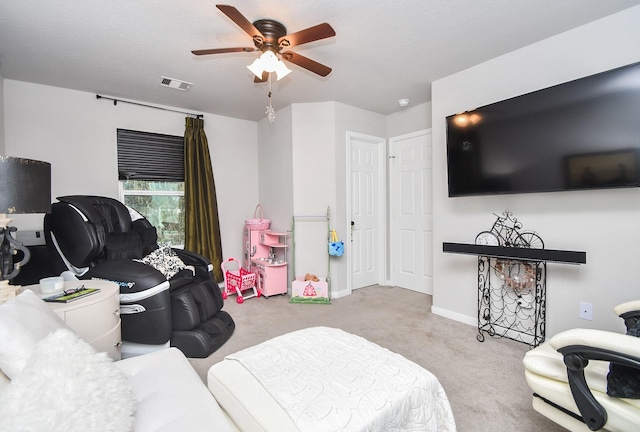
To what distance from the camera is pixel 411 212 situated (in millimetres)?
3949

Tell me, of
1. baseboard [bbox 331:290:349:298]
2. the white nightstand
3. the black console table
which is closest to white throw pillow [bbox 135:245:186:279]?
the white nightstand

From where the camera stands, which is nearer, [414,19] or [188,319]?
[414,19]

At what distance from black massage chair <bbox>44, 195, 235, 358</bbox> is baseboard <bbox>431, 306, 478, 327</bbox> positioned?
2.08 metres

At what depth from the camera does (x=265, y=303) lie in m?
3.49

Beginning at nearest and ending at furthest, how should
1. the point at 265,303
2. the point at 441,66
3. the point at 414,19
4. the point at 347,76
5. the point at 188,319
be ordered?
the point at 414,19 → the point at 188,319 → the point at 441,66 → the point at 347,76 → the point at 265,303

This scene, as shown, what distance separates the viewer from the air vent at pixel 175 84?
9.84ft

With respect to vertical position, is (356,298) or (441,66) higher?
(441,66)

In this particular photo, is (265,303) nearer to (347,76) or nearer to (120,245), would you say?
(120,245)

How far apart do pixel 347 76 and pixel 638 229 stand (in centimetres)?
260

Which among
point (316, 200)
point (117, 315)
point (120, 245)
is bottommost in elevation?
point (117, 315)

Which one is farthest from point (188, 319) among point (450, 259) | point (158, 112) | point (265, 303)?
point (158, 112)

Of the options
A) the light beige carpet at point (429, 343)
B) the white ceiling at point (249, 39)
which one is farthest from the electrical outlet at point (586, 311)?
the white ceiling at point (249, 39)

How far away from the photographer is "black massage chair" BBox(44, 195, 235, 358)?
212cm

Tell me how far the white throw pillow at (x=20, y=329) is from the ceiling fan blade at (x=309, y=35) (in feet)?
6.20
